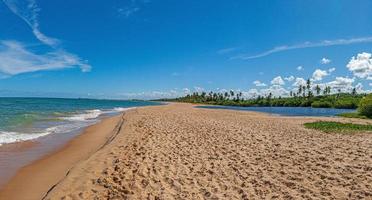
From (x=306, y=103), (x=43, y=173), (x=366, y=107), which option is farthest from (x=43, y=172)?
(x=306, y=103)

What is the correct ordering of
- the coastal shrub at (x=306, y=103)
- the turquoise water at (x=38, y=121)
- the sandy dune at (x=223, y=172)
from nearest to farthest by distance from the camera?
the sandy dune at (x=223, y=172) < the turquoise water at (x=38, y=121) < the coastal shrub at (x=306, y=103)

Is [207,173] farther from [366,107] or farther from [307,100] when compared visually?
[307,100]

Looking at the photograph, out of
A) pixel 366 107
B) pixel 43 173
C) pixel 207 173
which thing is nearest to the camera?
pixel 207 173

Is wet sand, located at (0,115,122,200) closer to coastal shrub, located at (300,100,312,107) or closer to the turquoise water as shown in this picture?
the turquoise water

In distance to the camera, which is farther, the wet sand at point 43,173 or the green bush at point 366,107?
the green bush at point 366,107

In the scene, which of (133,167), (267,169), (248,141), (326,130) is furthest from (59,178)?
(326,130)

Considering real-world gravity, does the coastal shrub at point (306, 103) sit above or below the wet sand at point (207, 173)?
above

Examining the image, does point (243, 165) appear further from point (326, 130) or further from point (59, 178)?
point (326, 130)

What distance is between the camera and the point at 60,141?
16734mm

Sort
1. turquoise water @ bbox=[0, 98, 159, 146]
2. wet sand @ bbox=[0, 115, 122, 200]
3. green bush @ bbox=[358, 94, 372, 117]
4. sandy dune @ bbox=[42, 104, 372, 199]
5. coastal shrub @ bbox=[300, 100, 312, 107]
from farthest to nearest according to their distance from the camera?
coastal shrub @ bbox=[300, 100, 312, 107] → green bush @ bbox=[358, 94, 372, 117] → turquoise water @ bbox=[0, 98, 159, 146] → wet sand @ bbox=[0, 115, 122, 200] → sandy dune @ bbox=[42, 104, 372, 199]

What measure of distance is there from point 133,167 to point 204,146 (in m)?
4.77

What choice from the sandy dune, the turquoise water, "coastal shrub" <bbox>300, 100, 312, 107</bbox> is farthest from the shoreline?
"coastal shrub" <bbox>300, 100, 312, 107</bbox>

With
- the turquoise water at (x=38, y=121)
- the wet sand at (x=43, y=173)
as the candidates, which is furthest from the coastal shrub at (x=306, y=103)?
the wet sand at (x=43, y=173)

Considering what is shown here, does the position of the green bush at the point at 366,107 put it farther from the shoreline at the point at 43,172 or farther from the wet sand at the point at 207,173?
the shoreline at the point at 43,172
